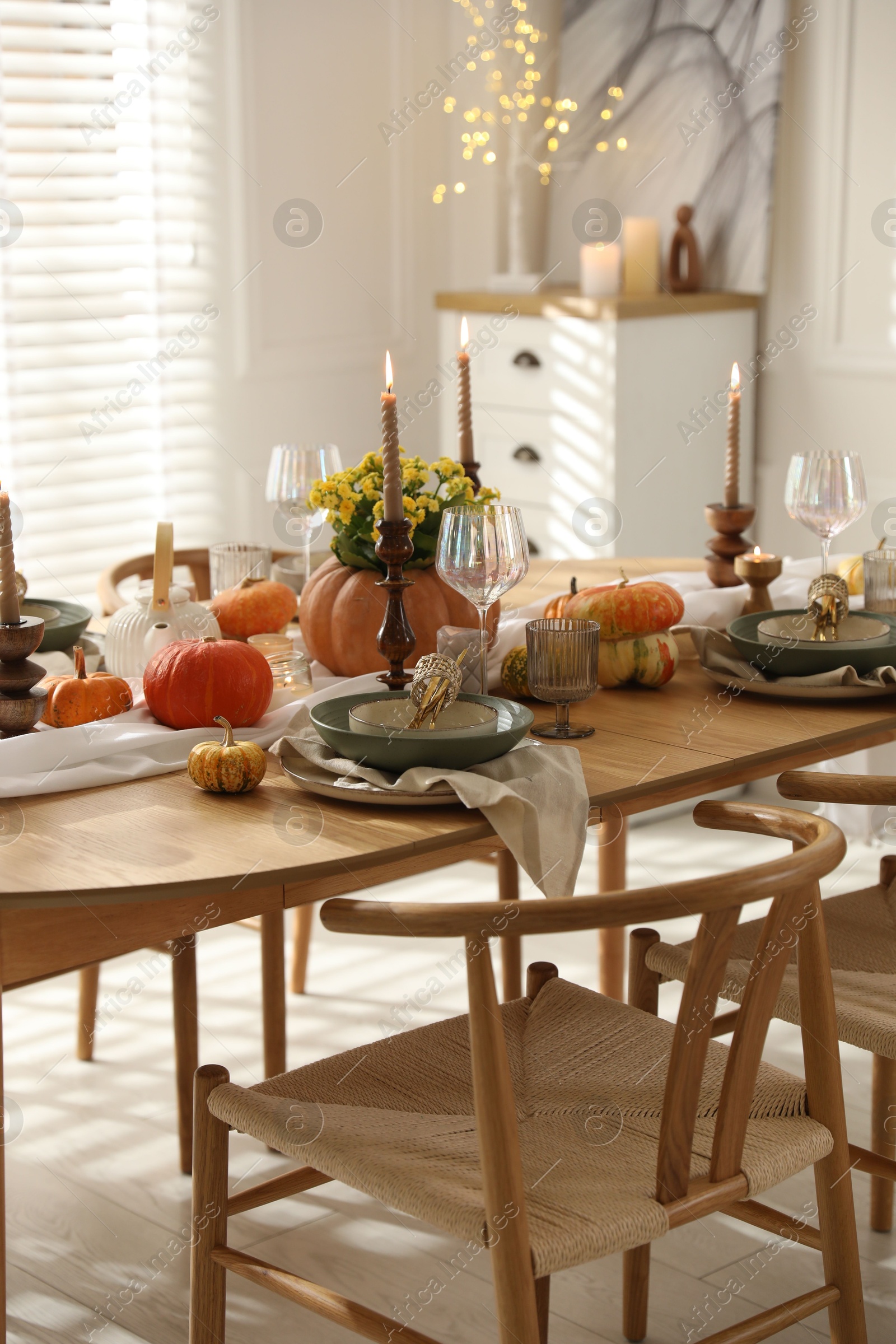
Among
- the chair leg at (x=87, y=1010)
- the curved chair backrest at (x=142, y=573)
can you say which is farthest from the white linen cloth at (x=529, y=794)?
the chair leg at (x=87, y=1010)

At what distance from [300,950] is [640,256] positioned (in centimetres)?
196

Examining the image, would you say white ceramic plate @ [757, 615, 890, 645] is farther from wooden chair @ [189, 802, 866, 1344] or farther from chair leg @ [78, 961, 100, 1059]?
chair leg @ [78, 961, 100, 1059]

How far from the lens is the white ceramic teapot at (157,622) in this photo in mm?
1904

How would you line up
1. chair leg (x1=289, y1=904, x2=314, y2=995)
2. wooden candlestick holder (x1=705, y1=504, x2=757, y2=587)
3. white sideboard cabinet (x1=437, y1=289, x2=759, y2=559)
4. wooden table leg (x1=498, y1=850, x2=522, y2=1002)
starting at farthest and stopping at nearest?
white sideboard cabinet (x1=437, y1=289, x2=759, y2=559) < chair leg (x1=289, y1=904, x2=314, y2=995) < wooden table leg (x1=498, y1=850, x2=522, y2=1002) < wooden candlestick holder (x1=705, y1=504, x2=757, y2=587)

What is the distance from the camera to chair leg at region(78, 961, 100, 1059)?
8.41ft

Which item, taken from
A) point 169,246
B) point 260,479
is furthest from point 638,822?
point 169,246

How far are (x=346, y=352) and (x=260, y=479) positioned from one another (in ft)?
1.40

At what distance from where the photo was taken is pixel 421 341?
13.8 feet

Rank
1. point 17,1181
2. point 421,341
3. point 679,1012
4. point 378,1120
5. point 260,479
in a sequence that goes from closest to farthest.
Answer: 1. point 679,1012
2. point 378,1120
3. point 17,1181
4. point 260,479
5. point 421,341

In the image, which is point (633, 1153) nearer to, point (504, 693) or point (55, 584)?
point (504, 693)

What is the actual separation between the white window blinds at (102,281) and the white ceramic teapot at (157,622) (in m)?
1.59

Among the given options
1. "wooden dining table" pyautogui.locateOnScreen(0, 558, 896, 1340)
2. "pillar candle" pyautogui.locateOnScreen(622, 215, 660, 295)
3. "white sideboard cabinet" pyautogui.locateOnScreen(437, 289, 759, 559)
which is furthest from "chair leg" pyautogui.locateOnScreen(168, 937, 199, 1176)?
"pillar candle" pyautogui.locateOnScreen(622, 215, 660, 295)

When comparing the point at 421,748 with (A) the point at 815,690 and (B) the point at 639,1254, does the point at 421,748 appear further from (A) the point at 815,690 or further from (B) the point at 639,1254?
(B) the point at 639,1254

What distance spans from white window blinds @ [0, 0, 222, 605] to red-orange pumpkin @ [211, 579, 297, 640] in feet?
4.86
